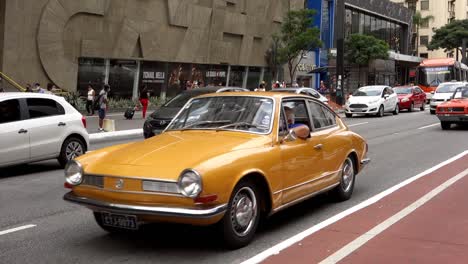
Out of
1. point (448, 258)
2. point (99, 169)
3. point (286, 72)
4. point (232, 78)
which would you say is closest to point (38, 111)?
point (99, 169)

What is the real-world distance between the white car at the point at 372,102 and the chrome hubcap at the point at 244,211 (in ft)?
74.6

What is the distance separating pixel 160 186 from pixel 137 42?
2709cm

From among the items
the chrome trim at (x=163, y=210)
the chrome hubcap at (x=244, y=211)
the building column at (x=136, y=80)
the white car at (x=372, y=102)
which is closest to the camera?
the chrome trim at (x=163, y=210)

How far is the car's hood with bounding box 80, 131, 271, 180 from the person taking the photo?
207 inches

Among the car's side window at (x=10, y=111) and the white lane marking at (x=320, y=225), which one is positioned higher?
the car's side window at (x=10, y=111)

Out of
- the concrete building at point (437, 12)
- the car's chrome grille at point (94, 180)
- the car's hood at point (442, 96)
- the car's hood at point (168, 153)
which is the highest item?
the concrete building at point (437, 12)

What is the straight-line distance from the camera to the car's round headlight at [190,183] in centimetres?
505

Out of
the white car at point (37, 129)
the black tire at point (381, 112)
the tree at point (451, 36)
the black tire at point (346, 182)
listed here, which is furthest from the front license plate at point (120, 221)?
the tree at point (451, 36)

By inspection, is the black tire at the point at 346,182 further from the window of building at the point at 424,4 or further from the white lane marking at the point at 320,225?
the window of building at the point at 424,4

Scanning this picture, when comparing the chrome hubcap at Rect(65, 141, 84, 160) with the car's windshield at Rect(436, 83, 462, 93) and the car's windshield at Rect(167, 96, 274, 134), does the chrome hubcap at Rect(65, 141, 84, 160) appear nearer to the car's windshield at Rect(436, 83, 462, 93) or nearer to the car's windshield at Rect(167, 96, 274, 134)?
the car's windshield at Rect(167, 96, 274, 134)

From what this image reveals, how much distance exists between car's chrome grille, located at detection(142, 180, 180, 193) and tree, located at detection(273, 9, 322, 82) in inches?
1261

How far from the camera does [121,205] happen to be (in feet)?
17.2

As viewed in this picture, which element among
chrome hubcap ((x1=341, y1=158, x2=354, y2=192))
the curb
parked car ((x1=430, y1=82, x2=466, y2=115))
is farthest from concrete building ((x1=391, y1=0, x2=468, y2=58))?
chrome hubcap ((x1=341, y1=158, x2=354, y2=192))

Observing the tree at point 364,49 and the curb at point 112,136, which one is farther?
the tree at point 364,49
